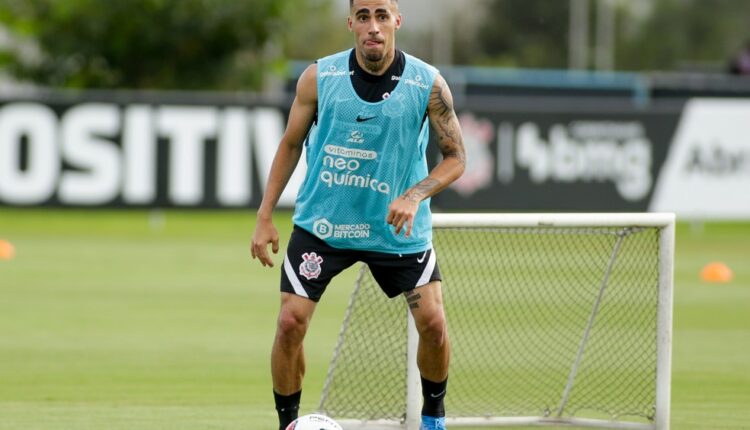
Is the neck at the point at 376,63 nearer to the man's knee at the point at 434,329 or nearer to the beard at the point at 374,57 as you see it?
the beard at the point at 374,57

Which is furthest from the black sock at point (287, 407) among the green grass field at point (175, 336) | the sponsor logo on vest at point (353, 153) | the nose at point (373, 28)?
the nose at point (373, 28)

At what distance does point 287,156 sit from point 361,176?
429mm

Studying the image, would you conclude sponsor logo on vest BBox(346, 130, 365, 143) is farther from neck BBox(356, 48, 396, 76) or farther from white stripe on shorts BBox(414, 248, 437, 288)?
white stripe on shorts BBox(414, 248, 437, 288)

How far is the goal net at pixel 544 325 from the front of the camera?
8.60 metres

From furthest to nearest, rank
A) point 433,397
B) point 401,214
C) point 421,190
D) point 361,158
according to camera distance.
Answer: point 433,397, point 361,158, point 421,190, point 401,214

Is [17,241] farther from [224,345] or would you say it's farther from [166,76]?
[166,76]

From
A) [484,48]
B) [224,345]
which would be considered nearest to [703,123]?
[224,345]

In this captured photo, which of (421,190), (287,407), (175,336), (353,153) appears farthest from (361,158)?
(175,336)

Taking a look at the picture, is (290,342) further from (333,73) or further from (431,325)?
(333,73)

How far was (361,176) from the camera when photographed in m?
7.56

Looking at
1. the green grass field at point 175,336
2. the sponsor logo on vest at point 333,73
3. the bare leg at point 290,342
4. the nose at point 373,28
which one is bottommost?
the green grass field at point 175,336

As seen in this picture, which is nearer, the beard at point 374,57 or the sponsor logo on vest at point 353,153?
the beard at point 374,57

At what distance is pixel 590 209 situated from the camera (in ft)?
78.8

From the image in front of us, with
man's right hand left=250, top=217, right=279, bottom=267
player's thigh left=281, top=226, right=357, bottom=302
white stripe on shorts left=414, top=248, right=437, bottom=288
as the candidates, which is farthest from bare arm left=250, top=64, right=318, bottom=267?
white stripe on shorts left=414, top=248, right=437, bottom=288
